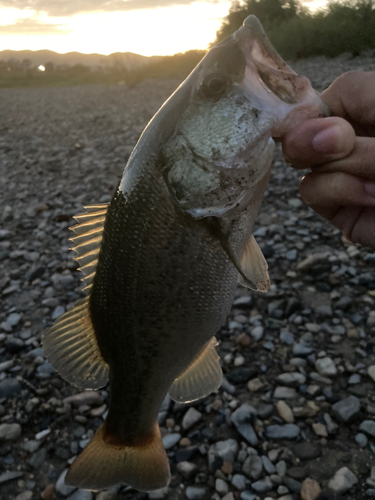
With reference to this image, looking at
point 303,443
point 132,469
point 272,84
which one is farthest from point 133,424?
point 272,84

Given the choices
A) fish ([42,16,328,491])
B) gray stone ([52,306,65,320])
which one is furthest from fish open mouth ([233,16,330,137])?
gray stone ([52,306,65,320])

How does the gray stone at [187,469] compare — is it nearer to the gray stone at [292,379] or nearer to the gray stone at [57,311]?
the gray stone at [292,379]

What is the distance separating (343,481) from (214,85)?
2.37 meters

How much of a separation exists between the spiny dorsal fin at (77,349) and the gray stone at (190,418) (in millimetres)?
1214

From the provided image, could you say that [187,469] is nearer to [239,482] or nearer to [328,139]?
[239,482]

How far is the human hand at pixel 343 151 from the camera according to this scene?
A: 167 cm

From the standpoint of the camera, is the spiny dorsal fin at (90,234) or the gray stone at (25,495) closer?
the spiny dorsal fin at (90,234)

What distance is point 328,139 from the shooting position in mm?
1655

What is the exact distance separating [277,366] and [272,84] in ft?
7.99

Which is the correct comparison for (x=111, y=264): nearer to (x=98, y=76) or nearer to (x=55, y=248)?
(x=55, y=248)

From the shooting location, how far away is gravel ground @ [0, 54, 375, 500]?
2.71 m

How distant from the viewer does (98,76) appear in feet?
89.7

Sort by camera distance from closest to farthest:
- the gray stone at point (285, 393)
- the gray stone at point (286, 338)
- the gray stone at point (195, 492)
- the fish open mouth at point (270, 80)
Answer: the fish open mouth at point (270, 80), the gray stone at point (195, 492), the gray stone at point (285, 393), the gray stone at point (286, 338)

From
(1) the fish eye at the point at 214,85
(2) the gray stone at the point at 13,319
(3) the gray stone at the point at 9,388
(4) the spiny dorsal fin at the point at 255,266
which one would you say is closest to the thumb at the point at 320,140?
(1) the fish eye at the point at 214,85
